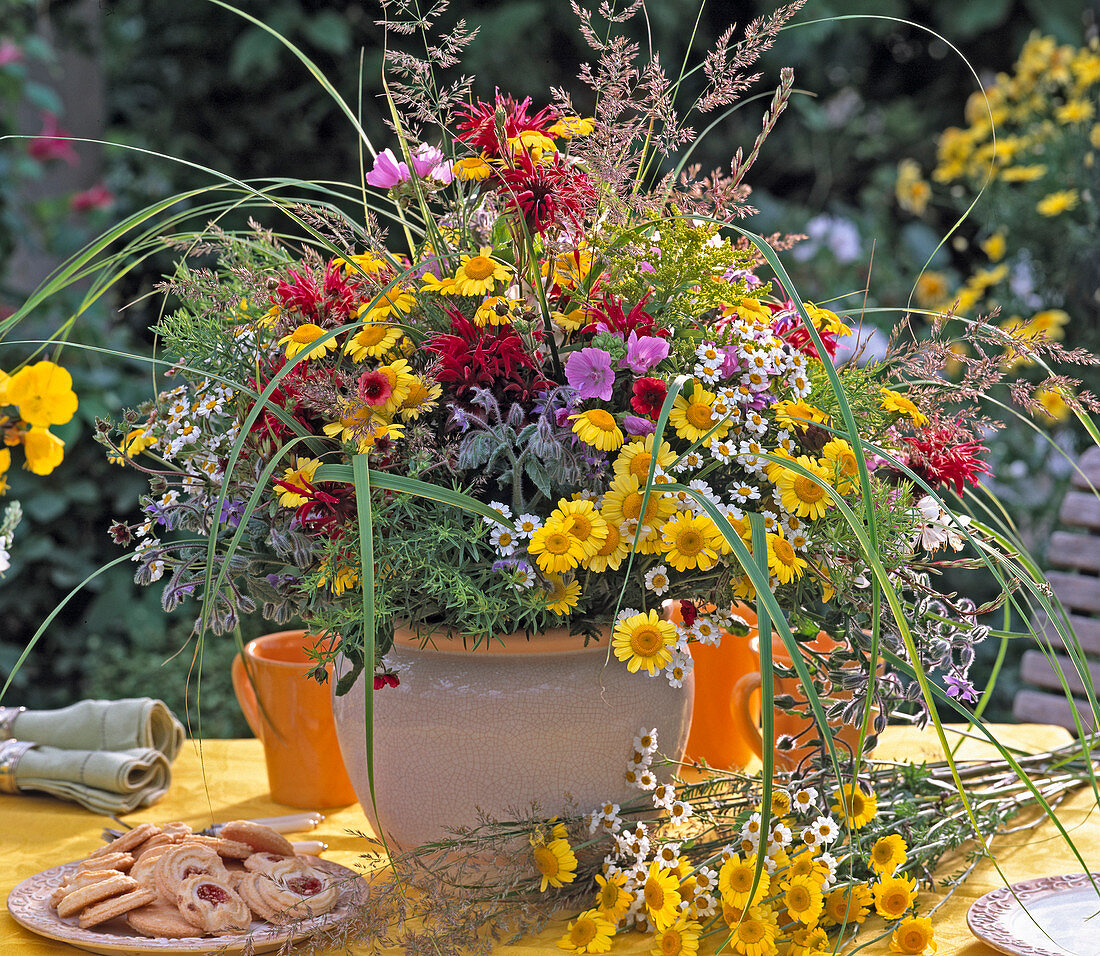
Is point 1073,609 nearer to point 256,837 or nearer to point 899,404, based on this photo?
point 899,404

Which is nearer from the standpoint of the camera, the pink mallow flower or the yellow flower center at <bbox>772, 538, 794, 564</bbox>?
the yellow flower center at <bbox>772, 538, 794, 564</bbox>

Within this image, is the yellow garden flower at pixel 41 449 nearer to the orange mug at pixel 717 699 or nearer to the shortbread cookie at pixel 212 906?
the shortbread cookie at pixel 212 906

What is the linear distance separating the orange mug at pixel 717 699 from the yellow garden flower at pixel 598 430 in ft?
1.20

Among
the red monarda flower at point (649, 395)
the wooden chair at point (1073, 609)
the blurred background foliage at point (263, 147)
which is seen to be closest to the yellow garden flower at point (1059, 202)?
the blurred background foliage at point (263, 147)

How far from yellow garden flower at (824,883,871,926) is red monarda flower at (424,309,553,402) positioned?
386mm

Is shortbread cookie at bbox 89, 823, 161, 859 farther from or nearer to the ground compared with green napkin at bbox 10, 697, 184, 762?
nearer to the ground

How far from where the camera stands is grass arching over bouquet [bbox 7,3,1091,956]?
0.68 m

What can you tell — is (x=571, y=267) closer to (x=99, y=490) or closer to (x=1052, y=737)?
(x=1052, y=737)

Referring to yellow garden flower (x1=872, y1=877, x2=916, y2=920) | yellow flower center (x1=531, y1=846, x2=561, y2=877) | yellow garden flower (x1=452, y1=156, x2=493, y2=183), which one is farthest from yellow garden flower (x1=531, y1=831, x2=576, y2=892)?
yellow garden flower (x1=452, y1=156, x2=493, y2=183)

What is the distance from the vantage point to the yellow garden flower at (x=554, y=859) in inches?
27.9

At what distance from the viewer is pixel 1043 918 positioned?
28.8 inches

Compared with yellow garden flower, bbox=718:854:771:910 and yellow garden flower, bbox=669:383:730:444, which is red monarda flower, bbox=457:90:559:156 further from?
yellow garden flower, bbox=718:854:771:910

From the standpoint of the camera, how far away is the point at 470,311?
760 mm

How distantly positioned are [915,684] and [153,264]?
2.79 meters
